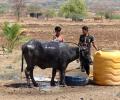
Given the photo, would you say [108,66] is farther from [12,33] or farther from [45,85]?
[12,33]

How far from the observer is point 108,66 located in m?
13.4

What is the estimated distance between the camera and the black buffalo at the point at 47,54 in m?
13.0

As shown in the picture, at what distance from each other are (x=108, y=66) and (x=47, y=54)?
1726mm

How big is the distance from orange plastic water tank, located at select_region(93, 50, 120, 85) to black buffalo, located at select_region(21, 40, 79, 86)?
747 mm

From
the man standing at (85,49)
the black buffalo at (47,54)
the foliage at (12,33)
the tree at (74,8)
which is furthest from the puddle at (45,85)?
the tree at (74,8)

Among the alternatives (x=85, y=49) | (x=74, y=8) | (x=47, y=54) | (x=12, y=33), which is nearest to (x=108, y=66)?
(x=85, y=49)

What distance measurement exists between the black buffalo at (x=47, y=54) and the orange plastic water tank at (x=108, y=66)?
75 centimetres

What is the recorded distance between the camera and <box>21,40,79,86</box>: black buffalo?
13.0m

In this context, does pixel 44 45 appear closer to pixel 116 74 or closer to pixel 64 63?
pixel 64 63

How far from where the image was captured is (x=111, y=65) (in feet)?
44.0

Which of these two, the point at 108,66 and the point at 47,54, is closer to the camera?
the point at 47,54

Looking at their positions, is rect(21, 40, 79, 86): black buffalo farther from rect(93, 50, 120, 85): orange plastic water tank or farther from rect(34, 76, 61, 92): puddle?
rect(93, 50, 120, 85): orange plastic water tank

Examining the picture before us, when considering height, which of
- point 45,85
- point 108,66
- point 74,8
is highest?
point 108,66

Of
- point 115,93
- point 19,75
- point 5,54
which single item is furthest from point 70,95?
point 5,54
